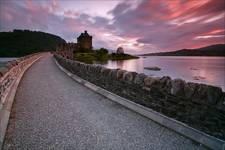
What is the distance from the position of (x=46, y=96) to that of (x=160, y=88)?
16.7 ft

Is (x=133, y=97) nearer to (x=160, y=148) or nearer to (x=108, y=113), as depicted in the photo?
(x=108, y=113)

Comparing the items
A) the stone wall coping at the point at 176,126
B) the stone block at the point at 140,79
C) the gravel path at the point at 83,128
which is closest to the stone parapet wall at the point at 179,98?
the stone block at the point at 140,79

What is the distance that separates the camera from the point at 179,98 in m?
4.03

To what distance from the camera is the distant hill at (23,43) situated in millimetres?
105250

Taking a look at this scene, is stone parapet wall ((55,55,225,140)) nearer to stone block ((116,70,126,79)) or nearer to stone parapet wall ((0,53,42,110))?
stone block ((116,70,126,79))

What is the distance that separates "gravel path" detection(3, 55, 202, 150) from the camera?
346 centimetres

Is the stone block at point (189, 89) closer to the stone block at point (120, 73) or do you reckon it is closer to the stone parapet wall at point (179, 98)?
the stone parapet wall at point (179, 98)

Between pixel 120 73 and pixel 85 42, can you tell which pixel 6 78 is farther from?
pixel 85 42

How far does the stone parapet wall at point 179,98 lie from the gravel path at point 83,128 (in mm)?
493

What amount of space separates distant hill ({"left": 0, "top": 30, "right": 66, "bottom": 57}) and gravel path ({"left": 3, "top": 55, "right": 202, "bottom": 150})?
316 feet

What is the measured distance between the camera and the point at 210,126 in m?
3.38

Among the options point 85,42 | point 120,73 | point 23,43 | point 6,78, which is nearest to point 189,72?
point 120,73

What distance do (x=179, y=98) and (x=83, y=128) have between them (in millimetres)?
2694

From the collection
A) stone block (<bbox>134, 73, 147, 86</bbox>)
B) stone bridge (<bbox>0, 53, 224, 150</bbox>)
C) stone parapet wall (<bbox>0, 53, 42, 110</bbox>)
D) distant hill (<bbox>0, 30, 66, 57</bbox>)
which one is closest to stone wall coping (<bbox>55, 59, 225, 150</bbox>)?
stone bridge (<bbox>0, 53, 224, 150</bbox>)
